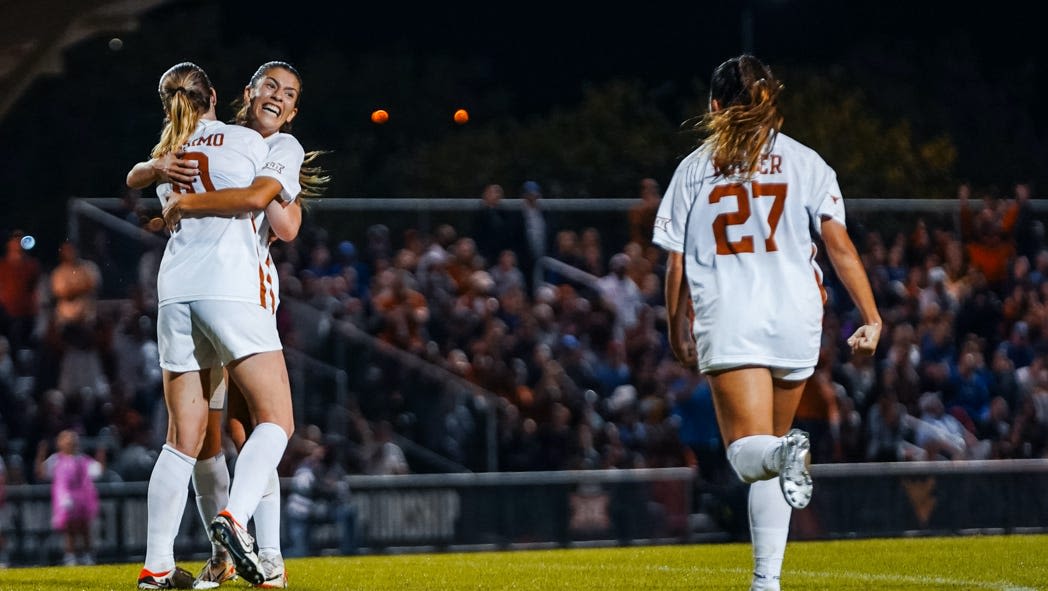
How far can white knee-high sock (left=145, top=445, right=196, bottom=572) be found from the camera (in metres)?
6.93

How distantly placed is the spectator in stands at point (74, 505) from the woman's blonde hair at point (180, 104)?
8.61m

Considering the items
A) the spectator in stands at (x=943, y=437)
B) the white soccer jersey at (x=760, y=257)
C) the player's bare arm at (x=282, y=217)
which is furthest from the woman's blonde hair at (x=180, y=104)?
the spectator in stands at (x=943, y=437)

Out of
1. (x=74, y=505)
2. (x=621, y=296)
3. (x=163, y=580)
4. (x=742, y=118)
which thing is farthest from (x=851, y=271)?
(x=621, y=296)

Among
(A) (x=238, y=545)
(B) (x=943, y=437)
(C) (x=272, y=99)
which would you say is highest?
(C) (x=272, y=99)

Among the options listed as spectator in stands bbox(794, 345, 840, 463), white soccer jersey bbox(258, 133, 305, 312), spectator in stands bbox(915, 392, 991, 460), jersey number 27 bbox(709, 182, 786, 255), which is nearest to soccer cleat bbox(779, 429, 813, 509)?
jersey number 27 bbox(709, 182, 786, 255)

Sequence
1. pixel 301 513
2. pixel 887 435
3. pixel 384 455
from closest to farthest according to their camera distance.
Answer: pixel 301 513, pixel 384 455, pixel 887 435

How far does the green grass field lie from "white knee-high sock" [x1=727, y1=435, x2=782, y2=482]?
1.52m

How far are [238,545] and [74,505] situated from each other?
9.39 m

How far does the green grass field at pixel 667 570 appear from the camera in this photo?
7.68 metres

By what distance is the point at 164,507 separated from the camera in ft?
22.8

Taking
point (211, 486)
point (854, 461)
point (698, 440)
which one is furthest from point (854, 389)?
point (211, 486)

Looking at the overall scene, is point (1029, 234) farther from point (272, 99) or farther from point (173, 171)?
point (173, 171)

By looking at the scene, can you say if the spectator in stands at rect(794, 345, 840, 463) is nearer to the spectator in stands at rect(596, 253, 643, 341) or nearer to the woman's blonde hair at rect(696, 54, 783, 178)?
the spectator in stands at rect(596, 253, 643, 341)

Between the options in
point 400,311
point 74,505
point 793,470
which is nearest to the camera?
point 793,470
